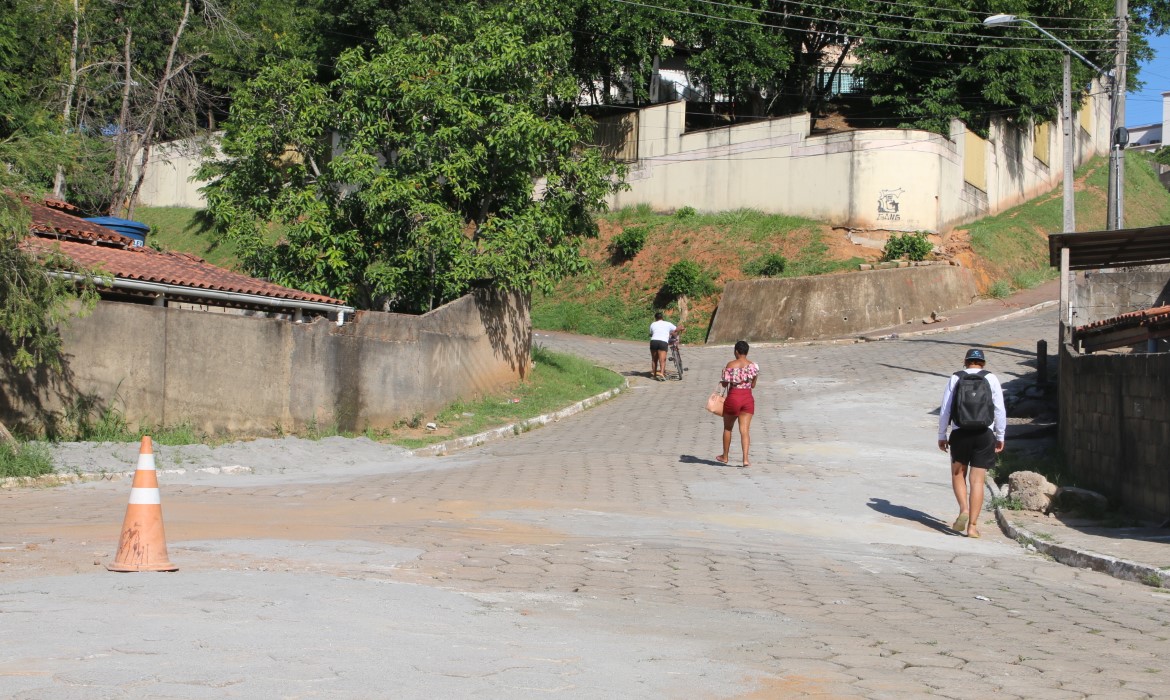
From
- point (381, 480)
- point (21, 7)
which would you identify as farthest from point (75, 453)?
point (21, 7)

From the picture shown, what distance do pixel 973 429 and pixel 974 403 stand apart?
25 centimetres

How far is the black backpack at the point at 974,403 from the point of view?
9938 mm

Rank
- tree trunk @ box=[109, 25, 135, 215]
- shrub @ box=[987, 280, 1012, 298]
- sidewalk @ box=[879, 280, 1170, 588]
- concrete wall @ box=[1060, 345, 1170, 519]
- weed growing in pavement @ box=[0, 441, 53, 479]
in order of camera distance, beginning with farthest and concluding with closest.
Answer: shrub @ box=[987, 280, 1012, 298], tree trunk @ box=[109, 25, 135, 215], weed growing in pavement @ box=[0, 441, 53, 479], concrete wall @ box=[1060, 345, 1170, 519], sidewalk @ box=[879, 280, 1170, 588]

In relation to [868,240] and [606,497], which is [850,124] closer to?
[868,240]

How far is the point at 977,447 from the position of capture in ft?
33.1

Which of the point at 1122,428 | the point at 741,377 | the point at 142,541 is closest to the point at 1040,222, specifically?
the point at 741,377

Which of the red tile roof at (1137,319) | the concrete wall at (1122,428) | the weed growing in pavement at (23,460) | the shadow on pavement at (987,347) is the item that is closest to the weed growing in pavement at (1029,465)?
the concrete wall at (1122,428)

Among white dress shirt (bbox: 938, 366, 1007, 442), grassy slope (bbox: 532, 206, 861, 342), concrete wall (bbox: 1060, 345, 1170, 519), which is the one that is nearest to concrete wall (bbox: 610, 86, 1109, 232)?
grassy slope (bbox: 532, 206, 861, 342)

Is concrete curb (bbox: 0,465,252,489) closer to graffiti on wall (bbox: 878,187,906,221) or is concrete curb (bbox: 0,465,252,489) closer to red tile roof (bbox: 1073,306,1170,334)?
red tile roof (bbox: 1073,306,1170,334)

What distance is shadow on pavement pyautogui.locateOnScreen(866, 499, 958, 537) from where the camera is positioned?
10.8 m

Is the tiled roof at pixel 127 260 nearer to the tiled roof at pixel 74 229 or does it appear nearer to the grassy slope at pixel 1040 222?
the tiled roof at pixel 74 229

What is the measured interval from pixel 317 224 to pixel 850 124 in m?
28.7

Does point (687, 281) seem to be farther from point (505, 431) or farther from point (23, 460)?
point (23, 460)

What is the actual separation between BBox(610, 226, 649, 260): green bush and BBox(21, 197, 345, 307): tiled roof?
18745mm
